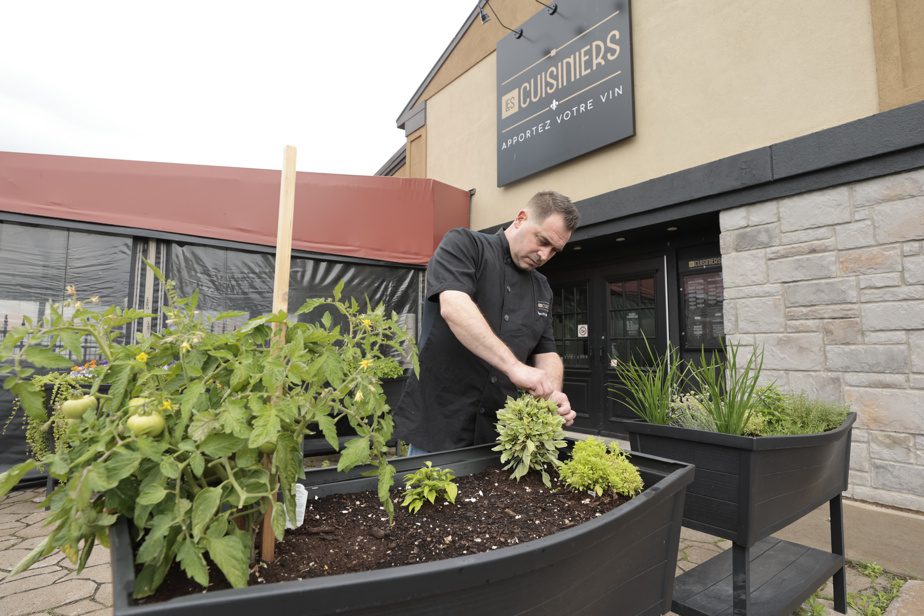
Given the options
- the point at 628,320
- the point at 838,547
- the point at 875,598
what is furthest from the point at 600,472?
the point at 628,320

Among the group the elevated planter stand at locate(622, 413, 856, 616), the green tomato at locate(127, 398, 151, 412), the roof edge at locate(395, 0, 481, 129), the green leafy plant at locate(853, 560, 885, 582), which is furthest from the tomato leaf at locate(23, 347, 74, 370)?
the roof edge at locate(395, 0, 481, 129)

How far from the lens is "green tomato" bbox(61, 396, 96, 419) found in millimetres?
713

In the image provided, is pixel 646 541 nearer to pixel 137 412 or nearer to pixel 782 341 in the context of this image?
pixel 137 412

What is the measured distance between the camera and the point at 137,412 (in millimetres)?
680

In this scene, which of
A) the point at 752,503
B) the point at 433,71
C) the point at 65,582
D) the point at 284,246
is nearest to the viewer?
the point at 284,246

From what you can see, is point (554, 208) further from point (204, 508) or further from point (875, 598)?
point (875, 598)

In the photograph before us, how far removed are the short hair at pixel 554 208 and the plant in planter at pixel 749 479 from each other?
0.72 metres

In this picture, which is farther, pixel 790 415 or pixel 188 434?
pixel 790 415

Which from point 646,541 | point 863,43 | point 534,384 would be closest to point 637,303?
point 863,43

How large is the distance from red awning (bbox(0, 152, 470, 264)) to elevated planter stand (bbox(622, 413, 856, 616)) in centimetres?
446

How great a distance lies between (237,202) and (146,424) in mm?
4809

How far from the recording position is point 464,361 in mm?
1988

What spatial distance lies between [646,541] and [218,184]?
5.12 m

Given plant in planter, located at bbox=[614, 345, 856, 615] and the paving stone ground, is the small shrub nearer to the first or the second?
plant in planter, located at bbox=[614, 345, 856, 615]
